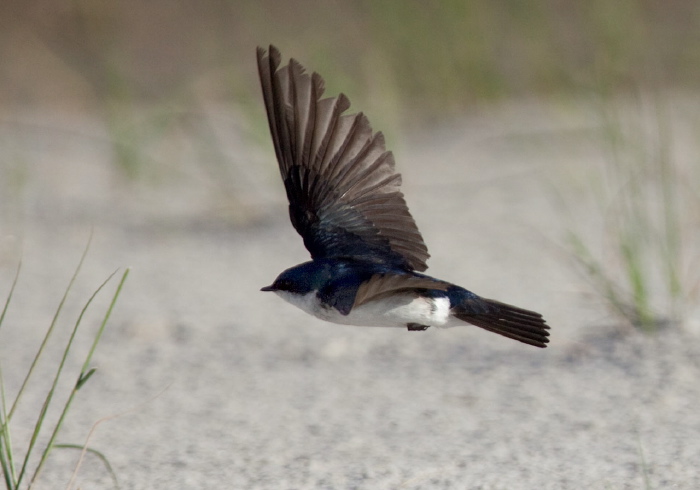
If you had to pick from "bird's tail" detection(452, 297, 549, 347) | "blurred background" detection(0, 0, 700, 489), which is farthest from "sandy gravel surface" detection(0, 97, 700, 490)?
"bird's tail" detection(452, 297, 549, 347)

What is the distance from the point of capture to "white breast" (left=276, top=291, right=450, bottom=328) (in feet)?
4.15

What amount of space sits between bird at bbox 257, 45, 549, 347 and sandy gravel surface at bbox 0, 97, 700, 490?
13.0 inches

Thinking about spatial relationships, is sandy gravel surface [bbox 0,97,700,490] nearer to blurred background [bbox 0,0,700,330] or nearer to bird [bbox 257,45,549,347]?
blurred background [bbox 0,0,700,330]

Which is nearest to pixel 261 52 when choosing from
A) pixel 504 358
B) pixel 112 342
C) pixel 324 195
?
pixel 324 195

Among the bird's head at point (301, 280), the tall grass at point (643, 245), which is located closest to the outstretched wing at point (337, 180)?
the bird's head at point (301, 280)

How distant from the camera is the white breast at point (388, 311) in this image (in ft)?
4.15

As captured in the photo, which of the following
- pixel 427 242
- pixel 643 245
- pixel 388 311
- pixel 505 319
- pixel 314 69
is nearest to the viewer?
pixel 388 311

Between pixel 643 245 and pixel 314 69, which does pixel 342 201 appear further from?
pixel 314 69

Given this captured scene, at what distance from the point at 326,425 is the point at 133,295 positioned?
124 centimetres

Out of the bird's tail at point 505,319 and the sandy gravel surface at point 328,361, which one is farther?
the sandy gravel surface at point 328,361

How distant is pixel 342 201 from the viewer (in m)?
1.56

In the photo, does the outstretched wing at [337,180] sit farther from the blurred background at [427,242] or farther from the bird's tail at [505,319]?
the blurred background at [427,242]

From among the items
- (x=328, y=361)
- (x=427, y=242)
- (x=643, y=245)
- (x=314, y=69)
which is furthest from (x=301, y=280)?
(x=314, y=69)

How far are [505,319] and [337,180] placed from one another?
34 cm
